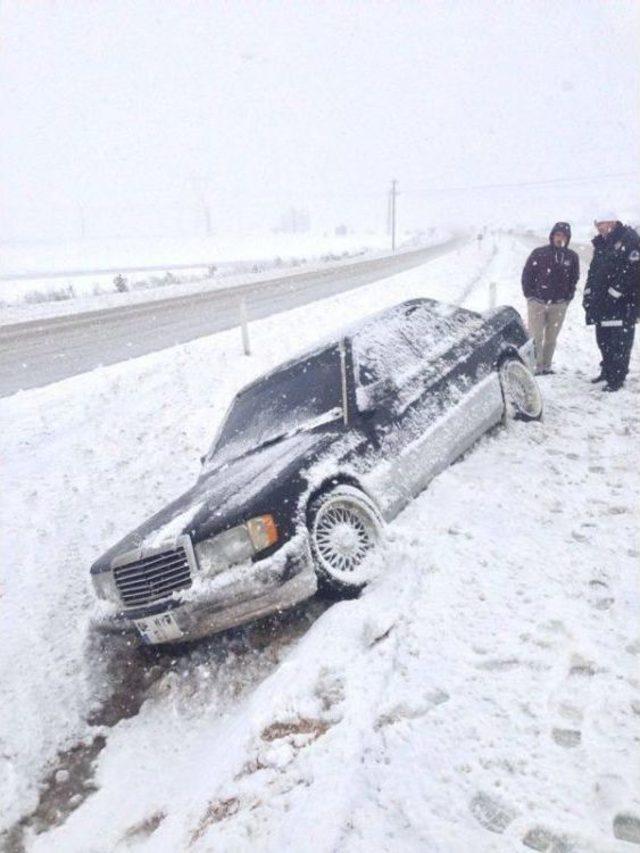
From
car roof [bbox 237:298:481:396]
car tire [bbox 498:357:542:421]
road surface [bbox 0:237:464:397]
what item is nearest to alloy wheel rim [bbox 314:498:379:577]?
car roof [bbox 237:298:481:396]

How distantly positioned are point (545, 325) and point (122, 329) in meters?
11.6

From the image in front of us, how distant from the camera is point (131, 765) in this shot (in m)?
3.05

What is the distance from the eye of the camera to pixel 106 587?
12.3 feet

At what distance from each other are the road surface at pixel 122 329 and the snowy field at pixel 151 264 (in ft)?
8.87

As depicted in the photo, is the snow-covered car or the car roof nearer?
the snow-covered car

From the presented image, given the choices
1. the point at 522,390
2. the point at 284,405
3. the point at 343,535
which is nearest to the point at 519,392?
the point at 522,390

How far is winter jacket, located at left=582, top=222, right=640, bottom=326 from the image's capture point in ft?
20.0

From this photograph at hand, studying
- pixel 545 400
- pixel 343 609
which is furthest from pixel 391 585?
pixel 545 400

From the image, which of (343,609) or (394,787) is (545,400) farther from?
(394,787)

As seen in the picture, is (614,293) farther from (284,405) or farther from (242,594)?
(242,594)

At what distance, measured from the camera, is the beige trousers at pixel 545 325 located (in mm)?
7547

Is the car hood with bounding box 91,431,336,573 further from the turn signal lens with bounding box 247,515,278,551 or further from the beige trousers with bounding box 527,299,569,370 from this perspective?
the beige trousers with bounding box 527,299,569,370

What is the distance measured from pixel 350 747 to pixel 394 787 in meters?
0.28

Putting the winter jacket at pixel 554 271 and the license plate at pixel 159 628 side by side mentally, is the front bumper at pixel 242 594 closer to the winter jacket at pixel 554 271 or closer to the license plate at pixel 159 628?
the license plate at pixel 159 628
